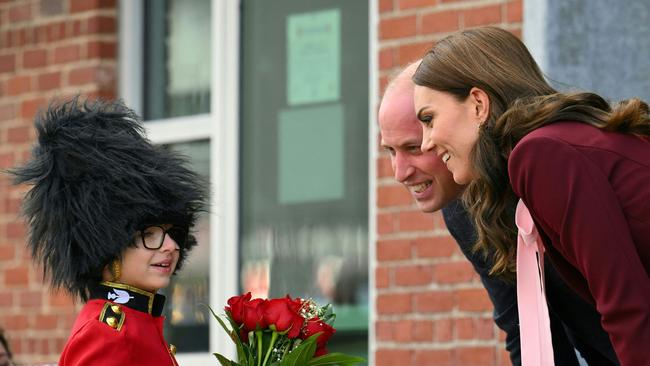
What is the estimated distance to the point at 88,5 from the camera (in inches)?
280

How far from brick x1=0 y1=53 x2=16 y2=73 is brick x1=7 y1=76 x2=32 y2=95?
0.06 metres

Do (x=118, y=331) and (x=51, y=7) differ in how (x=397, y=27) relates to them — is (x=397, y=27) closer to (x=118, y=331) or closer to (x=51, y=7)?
(x=51, y=7)

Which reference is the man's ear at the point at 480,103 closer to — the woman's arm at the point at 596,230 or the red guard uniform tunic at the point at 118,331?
the woman's arm at the point at 596,230

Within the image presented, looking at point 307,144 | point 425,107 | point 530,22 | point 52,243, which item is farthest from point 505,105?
point 307,144

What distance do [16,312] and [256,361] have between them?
3.79m

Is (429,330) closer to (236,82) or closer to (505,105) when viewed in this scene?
(236,82)

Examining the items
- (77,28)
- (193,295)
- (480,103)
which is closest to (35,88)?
(77,28)

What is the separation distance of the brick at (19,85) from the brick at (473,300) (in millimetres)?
2661

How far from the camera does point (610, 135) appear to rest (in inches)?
125

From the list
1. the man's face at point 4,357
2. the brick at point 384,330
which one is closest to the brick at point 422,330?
the brick at point 384,330

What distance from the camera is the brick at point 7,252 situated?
7.29 meters

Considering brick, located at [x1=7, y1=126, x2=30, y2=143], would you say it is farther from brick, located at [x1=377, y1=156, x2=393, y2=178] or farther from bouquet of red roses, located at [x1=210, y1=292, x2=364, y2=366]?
bouquet of red roses, located at [x1=210, y1=292, x2=364, y2=366]

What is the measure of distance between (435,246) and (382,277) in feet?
0.97

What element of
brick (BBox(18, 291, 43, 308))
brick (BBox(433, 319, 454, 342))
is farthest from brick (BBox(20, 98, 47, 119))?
brick (BBox(433, 319, 454, 342))
